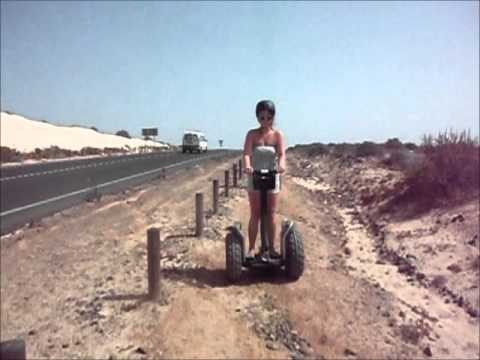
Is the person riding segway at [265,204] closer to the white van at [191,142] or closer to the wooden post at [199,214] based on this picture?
the wooden post at [199,214]

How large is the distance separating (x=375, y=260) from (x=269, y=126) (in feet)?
25.1

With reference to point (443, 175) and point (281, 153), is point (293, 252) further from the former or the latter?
point (443, 175)

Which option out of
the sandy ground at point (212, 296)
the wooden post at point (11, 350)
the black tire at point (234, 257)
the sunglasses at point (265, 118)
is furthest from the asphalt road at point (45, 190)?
the wooden post at point (11, 350)

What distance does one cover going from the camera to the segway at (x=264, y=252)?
822cm

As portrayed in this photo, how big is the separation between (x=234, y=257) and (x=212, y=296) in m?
0.64

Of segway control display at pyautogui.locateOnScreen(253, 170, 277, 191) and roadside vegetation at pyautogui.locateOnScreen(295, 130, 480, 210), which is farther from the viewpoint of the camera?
roadside vegetation at pyautogui.locateOnScreen(295, 130, 480, 210)

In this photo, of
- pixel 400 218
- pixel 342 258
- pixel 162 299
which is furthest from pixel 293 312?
pixel 400 218

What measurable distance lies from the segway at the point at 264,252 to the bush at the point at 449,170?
1154 centimetres

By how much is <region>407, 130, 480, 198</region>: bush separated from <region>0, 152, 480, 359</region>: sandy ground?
3.51 metres

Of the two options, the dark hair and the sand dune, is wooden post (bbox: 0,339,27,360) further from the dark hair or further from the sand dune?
the sand dune

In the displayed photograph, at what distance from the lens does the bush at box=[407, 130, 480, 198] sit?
18812mm

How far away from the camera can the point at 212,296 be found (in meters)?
7.87

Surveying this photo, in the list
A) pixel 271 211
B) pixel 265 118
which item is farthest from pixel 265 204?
pixel 265 118

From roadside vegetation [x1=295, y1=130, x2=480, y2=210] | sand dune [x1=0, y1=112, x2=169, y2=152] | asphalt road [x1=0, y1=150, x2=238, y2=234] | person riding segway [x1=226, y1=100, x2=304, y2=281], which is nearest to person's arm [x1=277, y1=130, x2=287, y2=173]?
person riding segway [x1=226, y1=100, x2=304, y2=281]
